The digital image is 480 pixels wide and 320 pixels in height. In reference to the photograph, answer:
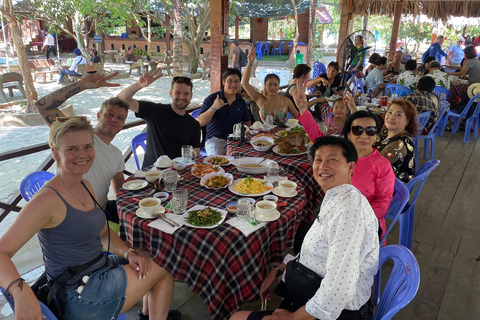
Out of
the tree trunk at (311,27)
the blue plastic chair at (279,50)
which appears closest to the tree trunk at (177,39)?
the tree trunk at (311,27)

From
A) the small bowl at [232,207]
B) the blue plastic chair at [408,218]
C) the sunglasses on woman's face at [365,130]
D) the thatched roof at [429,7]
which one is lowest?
the blue plastic chair at [408,218]

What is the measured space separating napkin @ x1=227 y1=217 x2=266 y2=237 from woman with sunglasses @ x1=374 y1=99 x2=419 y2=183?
1.65 metres

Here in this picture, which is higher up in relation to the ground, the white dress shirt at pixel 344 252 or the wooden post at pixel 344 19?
the wooden post at pixel 344 19

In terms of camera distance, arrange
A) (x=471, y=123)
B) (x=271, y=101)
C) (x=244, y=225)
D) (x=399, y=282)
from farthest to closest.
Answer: (x=471, y=123) < (x=271, y=101) < (x=244, y=225) < (x=399, y=282)

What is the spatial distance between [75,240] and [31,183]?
43.2 inches

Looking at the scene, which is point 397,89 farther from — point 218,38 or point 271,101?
point 218,38

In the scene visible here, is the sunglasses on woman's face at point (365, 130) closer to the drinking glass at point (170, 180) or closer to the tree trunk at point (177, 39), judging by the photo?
the drinking glass at point (170, 180)

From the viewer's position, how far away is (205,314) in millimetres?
2475

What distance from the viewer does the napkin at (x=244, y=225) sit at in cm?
192

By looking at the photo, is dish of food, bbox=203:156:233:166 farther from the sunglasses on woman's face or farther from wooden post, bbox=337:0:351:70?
wooden post, bbox=337:0:351:70

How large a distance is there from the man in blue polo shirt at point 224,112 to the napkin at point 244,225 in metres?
2.26

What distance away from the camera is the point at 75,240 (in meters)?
1.73

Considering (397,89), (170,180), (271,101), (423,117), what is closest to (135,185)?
(170,180)

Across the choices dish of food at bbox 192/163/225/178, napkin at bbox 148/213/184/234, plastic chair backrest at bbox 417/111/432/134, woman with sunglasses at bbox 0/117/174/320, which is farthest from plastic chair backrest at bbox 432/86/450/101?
woman with sunglasses at bbox 0/117/174/320
